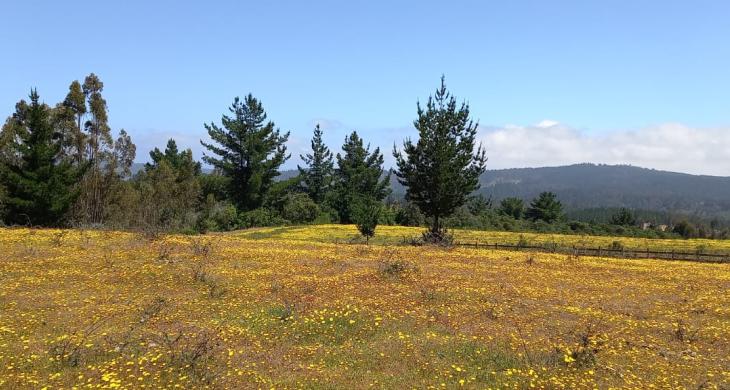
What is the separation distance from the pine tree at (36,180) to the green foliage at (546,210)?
318ft

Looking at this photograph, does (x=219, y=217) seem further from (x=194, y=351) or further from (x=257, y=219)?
(x=194, y=351)

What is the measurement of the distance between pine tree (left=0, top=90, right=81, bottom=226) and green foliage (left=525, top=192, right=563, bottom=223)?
96.8 meters

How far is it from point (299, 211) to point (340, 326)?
7112 centimetres

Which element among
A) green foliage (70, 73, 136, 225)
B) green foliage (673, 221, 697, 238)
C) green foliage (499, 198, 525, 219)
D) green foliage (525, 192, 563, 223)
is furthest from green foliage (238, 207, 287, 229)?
green foliage (673, 221, 697, 238)

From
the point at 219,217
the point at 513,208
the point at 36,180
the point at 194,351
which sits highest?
the point at 513,208

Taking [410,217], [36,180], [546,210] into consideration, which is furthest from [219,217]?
[546,210]

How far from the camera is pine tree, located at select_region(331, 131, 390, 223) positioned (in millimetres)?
91812

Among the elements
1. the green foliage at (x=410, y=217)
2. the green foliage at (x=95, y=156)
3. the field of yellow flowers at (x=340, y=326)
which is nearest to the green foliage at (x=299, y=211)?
the green foliage at (x=410, y=217)

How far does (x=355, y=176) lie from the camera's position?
9512 cm

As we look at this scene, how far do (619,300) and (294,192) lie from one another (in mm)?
81049

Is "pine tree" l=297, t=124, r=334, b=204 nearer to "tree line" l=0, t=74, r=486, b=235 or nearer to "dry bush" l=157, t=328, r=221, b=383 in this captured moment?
"tree line" l=0, t=74, r=486, b=235

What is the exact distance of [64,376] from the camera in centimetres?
883

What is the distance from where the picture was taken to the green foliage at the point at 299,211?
82.1m

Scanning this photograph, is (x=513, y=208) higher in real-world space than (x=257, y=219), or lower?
higher
